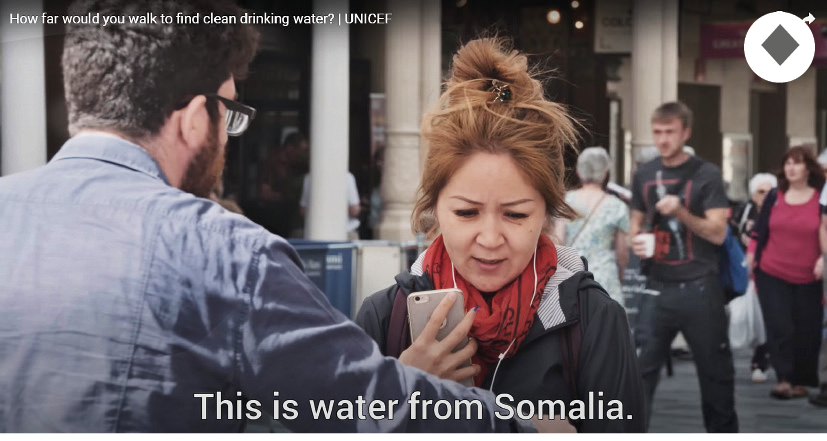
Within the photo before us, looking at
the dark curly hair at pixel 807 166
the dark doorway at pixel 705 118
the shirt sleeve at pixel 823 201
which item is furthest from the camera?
the shirt sleeve at pixel 823 201

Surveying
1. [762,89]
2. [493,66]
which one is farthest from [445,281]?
[762,89]

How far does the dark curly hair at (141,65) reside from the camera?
1.92 metres

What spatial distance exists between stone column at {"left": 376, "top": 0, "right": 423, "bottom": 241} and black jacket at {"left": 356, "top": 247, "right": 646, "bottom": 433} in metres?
0.46

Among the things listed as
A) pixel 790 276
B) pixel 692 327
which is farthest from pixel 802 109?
pixel 790 276

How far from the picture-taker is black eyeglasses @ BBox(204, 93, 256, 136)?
213 centimetres

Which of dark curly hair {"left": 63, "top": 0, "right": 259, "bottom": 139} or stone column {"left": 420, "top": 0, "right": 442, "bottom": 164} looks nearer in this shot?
dark curly hair {"left": 63, "top": 0, "right": 259, "bottom": 139}

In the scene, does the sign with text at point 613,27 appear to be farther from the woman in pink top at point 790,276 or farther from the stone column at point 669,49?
the woman in pink top at point 790,276

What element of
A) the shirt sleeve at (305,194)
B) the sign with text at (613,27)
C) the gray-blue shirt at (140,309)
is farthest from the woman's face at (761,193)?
the gray-blue shirt at (140,309)

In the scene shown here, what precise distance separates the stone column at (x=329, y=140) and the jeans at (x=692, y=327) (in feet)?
3.98

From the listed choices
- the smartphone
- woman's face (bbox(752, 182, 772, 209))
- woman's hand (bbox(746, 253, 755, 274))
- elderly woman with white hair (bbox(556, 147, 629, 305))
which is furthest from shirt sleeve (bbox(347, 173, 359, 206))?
woman's hand (bbox(746, 253, 755, 274))

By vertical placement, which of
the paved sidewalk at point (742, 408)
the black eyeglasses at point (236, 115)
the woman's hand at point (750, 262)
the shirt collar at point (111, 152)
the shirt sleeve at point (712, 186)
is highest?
the black eyeglasses at point (236, 115)

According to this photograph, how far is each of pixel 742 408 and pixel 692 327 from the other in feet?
1.00

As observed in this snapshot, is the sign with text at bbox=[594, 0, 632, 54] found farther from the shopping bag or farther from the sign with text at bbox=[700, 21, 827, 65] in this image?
the shopping bag

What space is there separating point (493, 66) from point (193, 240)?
0.62 m
